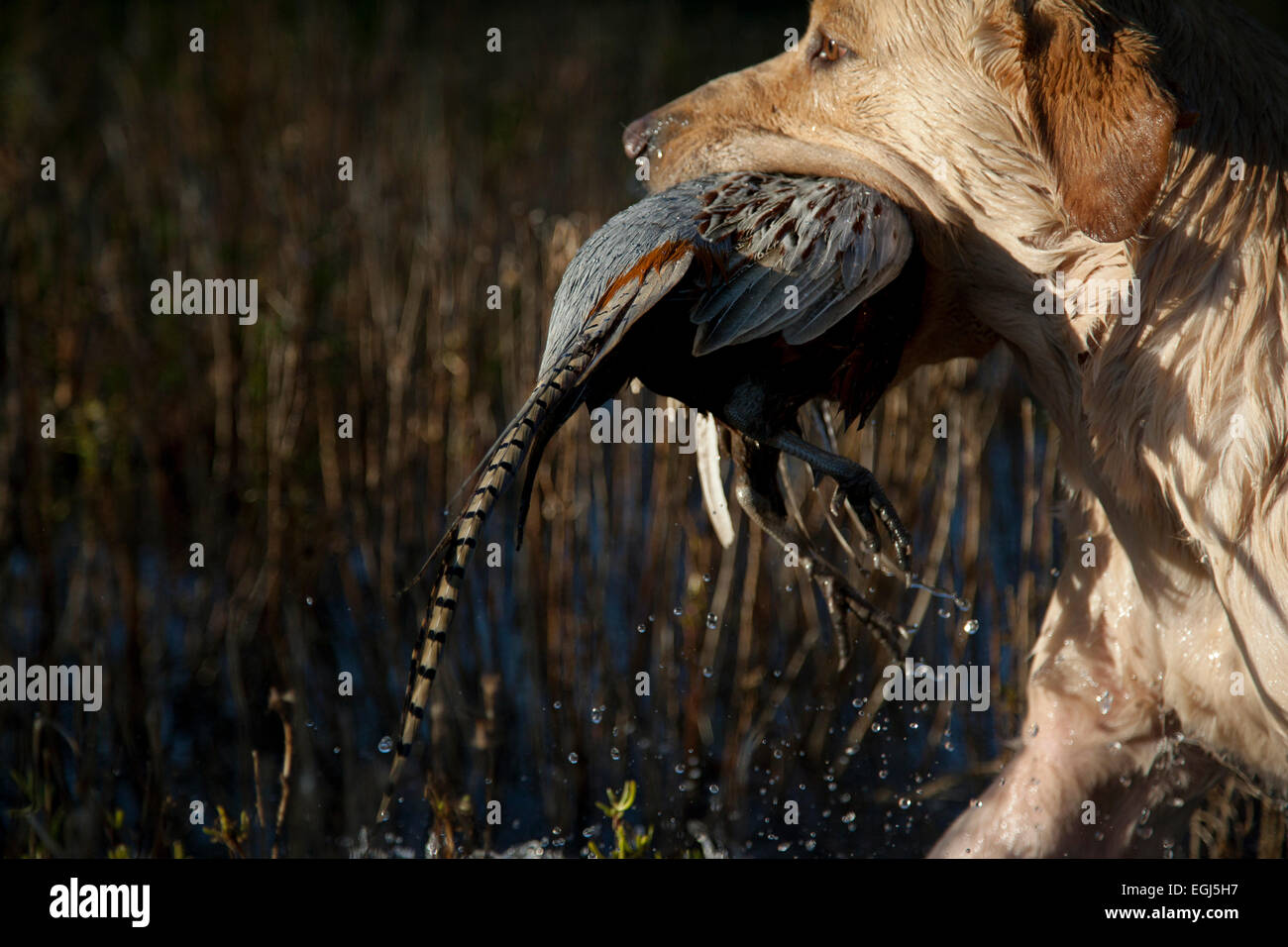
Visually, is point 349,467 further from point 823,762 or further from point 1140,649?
point 1140,649

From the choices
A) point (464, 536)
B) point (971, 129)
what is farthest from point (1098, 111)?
point (464, 536)

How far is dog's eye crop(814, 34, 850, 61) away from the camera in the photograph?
2057mm

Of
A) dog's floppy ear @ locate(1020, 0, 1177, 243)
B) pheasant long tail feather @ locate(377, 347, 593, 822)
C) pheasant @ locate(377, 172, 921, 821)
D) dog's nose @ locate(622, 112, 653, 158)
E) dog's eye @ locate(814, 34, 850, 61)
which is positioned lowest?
pheasant long tail feather @ locate(377, 347, 593, 822)

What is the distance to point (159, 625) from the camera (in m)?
3.82

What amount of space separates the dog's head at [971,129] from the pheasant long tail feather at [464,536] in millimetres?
620

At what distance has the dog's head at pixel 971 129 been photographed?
172 centimetres

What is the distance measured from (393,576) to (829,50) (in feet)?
7.76

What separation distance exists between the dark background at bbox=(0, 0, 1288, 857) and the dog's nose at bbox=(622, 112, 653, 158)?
120 centimetres

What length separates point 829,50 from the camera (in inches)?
81.7
